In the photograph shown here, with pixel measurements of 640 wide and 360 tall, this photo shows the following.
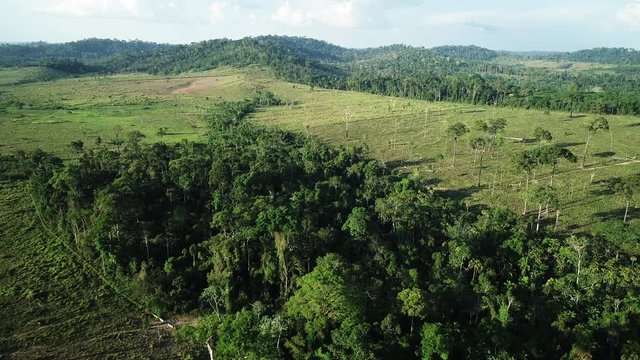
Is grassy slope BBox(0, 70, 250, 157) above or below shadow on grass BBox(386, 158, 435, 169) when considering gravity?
above

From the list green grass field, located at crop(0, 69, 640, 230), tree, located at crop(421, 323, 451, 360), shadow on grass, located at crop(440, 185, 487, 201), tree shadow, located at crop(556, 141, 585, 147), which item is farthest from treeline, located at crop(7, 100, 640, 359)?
tree shadow, located at crop(556, 141, 585, 147)

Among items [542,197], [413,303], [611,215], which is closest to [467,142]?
[611,215]

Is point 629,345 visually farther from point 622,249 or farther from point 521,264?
point 622,249

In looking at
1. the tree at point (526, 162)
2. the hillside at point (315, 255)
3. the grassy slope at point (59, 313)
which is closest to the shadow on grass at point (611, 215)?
the hillside at point (315, 255)

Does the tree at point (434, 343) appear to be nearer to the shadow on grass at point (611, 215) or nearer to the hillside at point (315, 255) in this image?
the hillside at point (315, 255)

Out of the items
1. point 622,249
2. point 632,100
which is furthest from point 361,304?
point 632,100

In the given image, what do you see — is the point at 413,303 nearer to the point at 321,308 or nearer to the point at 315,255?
the point at 321,308

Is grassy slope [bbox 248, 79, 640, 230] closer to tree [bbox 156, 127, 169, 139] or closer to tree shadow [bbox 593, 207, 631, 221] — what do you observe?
tree shadow [bbox 593, 207, 631, 221]
